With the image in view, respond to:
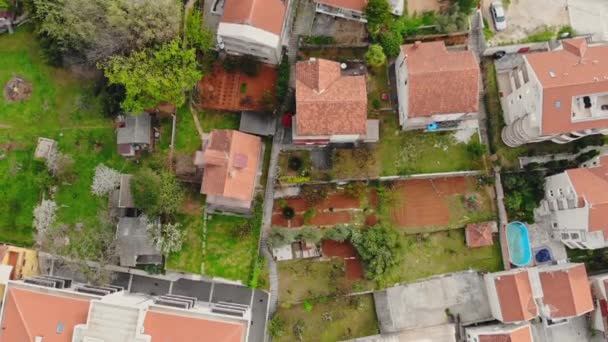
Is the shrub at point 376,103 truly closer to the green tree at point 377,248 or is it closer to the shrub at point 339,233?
the green tree at point 377,248

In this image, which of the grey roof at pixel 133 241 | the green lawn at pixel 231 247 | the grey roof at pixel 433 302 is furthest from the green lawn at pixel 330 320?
the grey roof at pixel 133 241

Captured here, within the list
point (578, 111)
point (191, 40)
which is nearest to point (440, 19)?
point (578, 111)

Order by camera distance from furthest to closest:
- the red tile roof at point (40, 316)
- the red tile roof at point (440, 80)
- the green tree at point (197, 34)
→ the green tree at point (197, 34) < the red tile roof at point (440, 80) < the red tile roof at point (40, 316)

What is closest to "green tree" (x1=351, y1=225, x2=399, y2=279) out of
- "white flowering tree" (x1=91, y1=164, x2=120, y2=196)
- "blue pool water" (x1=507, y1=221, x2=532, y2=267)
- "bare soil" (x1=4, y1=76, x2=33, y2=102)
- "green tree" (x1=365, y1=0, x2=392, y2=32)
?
"blue pool water" (x1=507, y1=221, x2=532, y2=267)

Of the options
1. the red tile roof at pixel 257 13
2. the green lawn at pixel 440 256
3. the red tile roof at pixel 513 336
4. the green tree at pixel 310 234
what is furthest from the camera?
the green lawn at pixel 440 256

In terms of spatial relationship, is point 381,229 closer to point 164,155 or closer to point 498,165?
point 498,165

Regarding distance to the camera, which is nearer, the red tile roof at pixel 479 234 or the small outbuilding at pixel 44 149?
the small outbuilding at pixel 44 149
